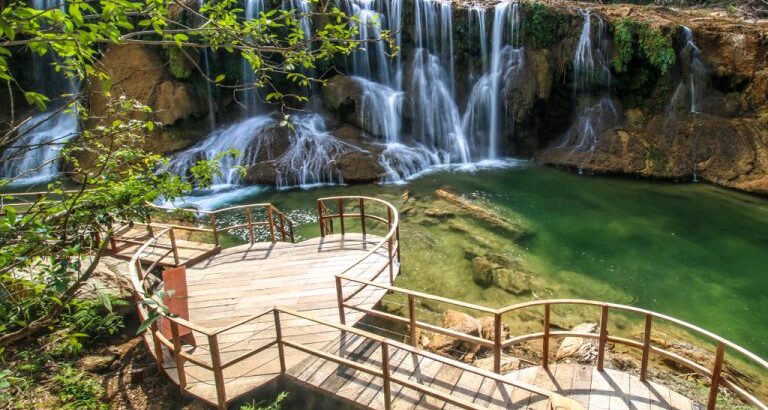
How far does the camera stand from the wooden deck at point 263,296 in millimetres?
5879

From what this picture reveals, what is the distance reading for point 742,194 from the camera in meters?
16.1

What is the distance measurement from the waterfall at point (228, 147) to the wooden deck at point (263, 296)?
30.2 feet

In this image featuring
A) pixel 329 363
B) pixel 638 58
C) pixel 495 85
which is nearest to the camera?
pixel 329 363

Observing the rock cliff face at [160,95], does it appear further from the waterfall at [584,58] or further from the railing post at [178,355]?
the waterfall at [584,58]

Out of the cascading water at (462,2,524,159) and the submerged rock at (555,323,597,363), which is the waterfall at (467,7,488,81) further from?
the submerged rock at (555,323,597,363)

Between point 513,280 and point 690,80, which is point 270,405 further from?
point 690,80

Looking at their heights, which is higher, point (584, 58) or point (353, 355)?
point (584, 58)

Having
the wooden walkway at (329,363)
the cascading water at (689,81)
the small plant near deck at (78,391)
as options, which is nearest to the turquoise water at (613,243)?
the wooden walkway at (329,363)

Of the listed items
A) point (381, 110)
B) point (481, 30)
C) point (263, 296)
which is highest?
point (481, 30)

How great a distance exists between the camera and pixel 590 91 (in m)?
20.5

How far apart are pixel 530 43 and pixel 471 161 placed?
5.68m

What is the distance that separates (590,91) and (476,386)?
18311mm

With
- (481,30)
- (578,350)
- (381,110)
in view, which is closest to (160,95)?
(381,110)

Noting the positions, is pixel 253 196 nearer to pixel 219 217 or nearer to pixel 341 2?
pixel 219 217
